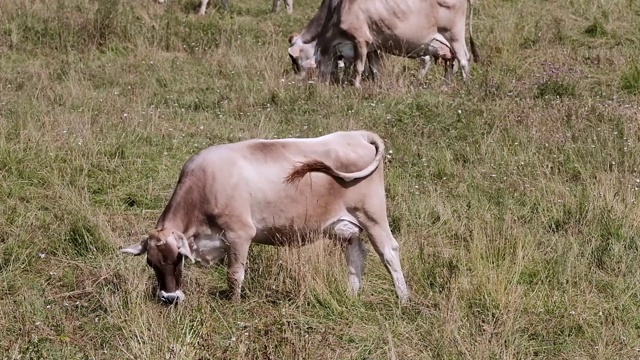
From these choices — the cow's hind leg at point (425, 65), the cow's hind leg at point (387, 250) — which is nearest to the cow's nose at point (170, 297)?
the cow's hind leg at point (387, 250)

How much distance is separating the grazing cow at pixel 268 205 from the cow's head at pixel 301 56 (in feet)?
19.4

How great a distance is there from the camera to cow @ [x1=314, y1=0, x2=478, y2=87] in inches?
469

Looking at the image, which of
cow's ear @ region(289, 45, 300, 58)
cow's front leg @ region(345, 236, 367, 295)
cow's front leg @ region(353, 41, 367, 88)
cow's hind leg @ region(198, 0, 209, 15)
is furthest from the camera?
cow's hind leg @ region(198, 0, 209, 15)

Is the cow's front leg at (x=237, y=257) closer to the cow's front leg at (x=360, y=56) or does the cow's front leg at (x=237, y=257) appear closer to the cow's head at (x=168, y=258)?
the cow's head at (x=168, y=258)

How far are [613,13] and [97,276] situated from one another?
10183 mm

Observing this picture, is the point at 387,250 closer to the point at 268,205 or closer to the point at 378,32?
the point at 268,205

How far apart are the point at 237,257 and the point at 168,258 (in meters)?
0.45

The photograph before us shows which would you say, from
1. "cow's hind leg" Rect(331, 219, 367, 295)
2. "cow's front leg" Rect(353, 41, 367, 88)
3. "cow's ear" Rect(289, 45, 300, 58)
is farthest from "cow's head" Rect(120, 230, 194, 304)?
"cow's ear" Rect(289, 45, 300, 58)

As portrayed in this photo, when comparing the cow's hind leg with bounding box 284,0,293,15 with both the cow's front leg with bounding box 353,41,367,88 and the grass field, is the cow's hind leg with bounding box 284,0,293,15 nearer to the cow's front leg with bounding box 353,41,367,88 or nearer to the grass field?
the grass field

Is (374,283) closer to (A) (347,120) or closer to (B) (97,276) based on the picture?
(B) (97,276)

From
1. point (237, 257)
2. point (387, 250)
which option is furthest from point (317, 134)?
point (237, 257)

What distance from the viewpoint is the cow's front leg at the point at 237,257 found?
5.65 metres

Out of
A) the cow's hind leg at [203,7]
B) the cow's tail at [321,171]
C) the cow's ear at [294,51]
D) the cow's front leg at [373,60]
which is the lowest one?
the cow's hind leg at [203,7]

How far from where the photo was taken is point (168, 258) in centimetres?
539
